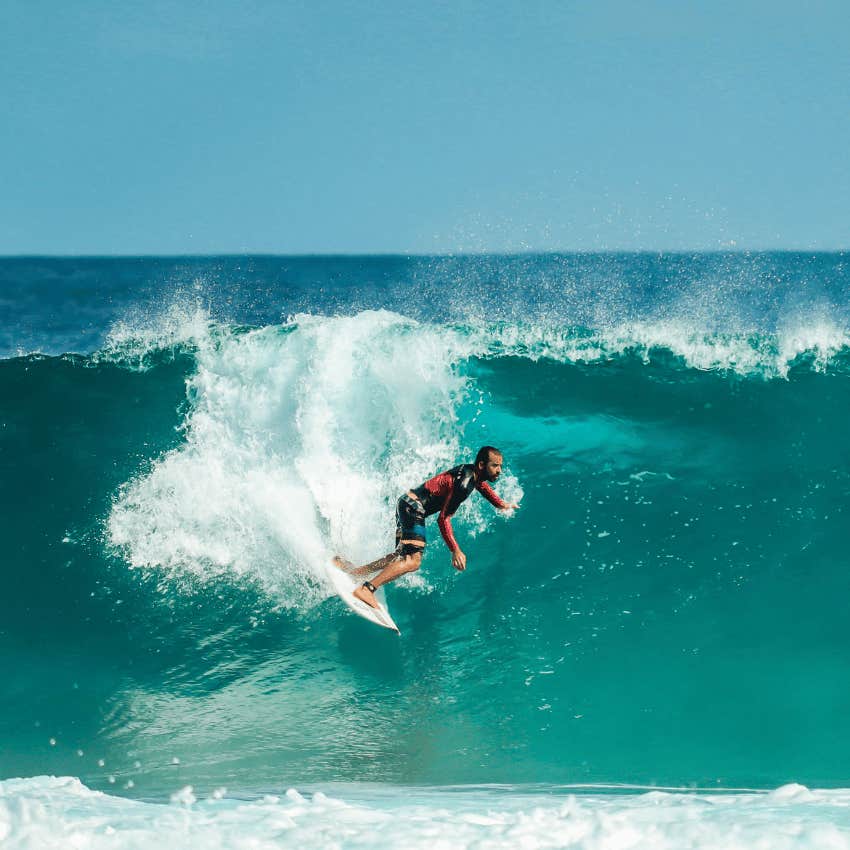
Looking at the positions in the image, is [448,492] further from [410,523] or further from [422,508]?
[410,523]

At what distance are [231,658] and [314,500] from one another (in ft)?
5.90

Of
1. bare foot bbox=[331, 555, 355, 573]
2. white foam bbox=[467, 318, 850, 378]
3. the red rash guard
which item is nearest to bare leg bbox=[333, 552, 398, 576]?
bare foot bbox=[331, 555, 355, 573]

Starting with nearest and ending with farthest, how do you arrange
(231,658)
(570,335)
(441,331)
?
(231,658)
(441,331)
(570,335)

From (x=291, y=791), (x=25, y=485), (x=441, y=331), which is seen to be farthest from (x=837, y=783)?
(x=25, y=485)

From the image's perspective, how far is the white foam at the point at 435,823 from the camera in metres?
3.55

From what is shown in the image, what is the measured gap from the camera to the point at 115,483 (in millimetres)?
8812

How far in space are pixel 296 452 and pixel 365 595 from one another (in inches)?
94.8

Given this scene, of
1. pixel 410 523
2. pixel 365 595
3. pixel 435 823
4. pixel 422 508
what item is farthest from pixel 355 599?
pixel 435 823

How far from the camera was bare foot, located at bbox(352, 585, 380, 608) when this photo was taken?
6339mm

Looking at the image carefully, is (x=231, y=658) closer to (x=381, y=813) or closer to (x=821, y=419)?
(x=381, y=813)

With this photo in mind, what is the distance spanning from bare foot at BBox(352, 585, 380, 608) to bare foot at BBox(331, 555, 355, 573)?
0.54 m

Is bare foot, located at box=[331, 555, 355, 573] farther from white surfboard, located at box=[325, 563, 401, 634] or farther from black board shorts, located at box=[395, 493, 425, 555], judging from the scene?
black board shorts, located at box=[395, 493, 425, 555]

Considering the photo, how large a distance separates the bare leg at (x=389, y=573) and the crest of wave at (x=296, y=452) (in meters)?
0.88

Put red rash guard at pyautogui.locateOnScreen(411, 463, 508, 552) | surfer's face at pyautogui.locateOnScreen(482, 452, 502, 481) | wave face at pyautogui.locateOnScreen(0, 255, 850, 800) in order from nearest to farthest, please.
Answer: wave face at pyautogui.locateOnScreen(0, 255, 850, 800)
surfer's face at pyautogui.locateOnScreen(482, 452, 502, 481)
red rash guard at pyautogui.locateOnScreen(411, 463, 508, 552)
